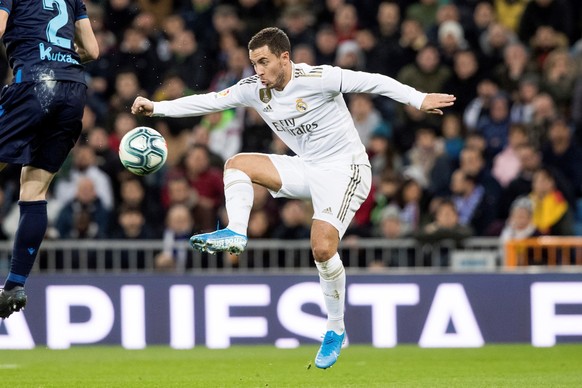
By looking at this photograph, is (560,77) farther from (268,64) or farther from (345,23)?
(268,64)

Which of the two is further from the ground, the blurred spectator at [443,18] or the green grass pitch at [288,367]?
the blurred spectator at [443,18]

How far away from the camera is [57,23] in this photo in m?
8.80

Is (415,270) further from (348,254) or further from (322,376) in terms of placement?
(322,376)

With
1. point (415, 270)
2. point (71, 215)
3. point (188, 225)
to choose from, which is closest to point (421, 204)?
point (415, 270)

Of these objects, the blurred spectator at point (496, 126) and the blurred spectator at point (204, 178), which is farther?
the blurred spectator at point (496, 126)

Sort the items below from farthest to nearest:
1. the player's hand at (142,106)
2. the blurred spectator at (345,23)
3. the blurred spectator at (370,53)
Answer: the blurred spectator at (345,23)
the blurred spectator at (370,53)
the player's hand at (142,106)

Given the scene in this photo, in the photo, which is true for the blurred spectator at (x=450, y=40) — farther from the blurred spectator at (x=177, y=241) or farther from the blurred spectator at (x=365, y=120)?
the blurred spectator at (x=177, y=241)

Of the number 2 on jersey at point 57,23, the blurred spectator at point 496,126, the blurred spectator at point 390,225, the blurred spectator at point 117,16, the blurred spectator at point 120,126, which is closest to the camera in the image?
the number 2 on jersey at point 57,23

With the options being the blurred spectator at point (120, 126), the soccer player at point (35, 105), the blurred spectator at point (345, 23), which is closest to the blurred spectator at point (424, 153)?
the blurred spectator at point (345, 23)

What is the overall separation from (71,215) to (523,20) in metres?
6.13

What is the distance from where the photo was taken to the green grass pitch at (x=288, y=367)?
9430 millimetres

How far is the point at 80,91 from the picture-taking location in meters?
8.87

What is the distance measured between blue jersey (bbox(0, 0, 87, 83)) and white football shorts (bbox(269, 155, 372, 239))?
5.32ft

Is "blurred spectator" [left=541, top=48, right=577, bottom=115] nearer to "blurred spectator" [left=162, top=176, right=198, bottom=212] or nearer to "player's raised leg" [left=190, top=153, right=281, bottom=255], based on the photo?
"blurred spectator" [left=162, top=176, right=198, bottom=212]
